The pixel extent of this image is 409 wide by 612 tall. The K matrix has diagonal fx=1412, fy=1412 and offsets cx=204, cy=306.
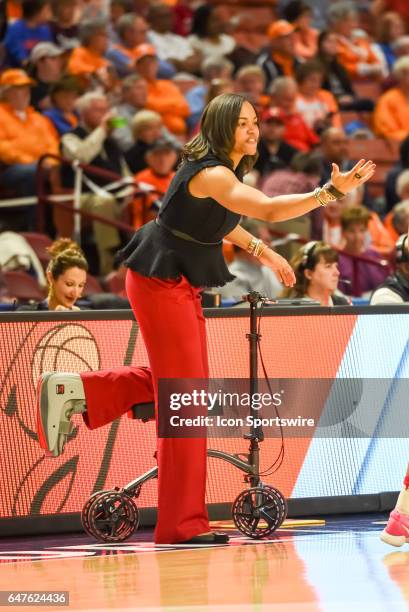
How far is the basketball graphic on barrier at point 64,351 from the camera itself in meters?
6.58

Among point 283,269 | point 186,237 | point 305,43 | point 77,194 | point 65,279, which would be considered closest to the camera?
point 283,269

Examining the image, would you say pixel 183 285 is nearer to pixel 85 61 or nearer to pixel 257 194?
pixel 257 194

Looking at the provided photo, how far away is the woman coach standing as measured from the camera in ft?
19.0

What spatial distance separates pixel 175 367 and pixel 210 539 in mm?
744

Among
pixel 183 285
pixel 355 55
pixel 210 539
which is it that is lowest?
pixel 210 539

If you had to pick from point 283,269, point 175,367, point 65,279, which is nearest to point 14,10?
point 65,279

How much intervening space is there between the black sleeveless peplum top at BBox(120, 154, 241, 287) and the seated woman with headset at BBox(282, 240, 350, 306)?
222 centimetres

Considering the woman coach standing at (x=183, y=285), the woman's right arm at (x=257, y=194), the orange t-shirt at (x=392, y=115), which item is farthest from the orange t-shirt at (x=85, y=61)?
the woman's right arm at (x=257, y=194)

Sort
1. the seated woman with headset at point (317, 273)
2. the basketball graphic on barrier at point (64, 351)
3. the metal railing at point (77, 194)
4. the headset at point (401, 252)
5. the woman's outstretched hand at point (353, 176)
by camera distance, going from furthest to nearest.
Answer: the metal railing at point (77, 194) < the seated woman with headset at point (317, 273) < the headset at point (401, 252) < the basketball graphic on barrier at point (64, 351) < the woman's outstretched hand at point (353, 176)

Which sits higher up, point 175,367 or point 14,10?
point 14,10

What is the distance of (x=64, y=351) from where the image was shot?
6605mm

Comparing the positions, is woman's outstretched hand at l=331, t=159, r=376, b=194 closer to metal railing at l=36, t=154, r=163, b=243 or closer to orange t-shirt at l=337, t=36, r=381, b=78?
metal railing at l=36, t=154, r=163, b=243

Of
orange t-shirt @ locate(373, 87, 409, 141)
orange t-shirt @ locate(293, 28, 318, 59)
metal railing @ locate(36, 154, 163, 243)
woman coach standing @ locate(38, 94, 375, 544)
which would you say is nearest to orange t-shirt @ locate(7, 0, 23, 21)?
metal railing @ locate(36, 154, 163, 243)

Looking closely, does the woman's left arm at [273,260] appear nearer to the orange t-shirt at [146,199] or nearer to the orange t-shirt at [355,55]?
the orange t-shirt at [146,199]
